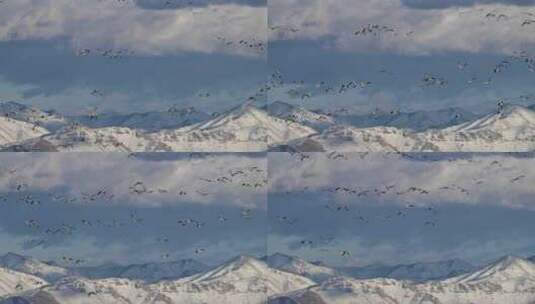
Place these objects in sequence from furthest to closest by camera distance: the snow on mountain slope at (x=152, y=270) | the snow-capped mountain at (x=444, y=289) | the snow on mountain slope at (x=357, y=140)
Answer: the snow on mountain slope at (x=152, y=270)
the snow on mountain slope at (x=357, y=140)
the snow-capped mountain at (x=444, y=289)

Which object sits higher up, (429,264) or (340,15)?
(340,15)

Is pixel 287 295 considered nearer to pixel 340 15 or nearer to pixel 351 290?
pixel 351 290

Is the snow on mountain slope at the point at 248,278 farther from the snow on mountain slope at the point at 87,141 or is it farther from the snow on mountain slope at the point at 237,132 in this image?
the snow on mountain slope at the point at 87,141

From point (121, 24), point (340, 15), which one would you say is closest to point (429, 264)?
point (340, 15)

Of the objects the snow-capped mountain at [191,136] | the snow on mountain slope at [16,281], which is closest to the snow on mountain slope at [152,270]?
the snow on mountain slope at [16,281]

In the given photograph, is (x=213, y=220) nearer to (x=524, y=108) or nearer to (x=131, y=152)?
(x=131, y=152)

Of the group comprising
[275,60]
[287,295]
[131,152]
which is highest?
[275,60]
